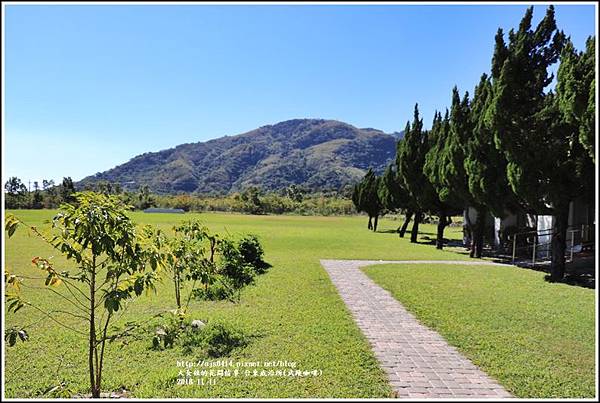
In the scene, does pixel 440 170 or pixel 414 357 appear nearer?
pixel 414 357

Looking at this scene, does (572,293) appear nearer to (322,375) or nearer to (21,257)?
(322,375)

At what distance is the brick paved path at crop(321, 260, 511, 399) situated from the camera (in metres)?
4.40

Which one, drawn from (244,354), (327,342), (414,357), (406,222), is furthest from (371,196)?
(244,354)

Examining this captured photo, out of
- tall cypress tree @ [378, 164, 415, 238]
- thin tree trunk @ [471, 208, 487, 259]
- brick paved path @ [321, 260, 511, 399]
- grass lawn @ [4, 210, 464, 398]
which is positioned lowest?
grass lawn @ [4, 210, 464, 398]

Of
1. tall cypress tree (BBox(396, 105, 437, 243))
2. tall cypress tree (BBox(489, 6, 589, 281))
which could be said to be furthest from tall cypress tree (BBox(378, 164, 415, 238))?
tall cypress tree (BBox(489, 6, 589, 281))

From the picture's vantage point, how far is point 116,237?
3.34m

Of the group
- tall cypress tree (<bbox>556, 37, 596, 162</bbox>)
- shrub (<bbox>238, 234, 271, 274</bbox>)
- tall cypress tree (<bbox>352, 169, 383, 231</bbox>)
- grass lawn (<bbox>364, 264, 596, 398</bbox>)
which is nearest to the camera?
grass lawn (<bbox>364, 264, 596, 398</bbox>)

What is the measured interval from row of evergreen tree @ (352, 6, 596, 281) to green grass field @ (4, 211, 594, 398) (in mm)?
2681

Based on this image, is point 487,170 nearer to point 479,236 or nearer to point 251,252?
point 479,236

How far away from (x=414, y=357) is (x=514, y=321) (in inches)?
119

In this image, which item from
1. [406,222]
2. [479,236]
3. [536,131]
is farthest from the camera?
[406,222]

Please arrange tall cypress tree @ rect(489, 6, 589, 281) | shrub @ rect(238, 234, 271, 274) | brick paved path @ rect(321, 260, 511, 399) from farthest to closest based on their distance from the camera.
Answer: shrub @ rect(238, 234, 271, 274) < tall cypress tree @ rect(489, 6, 589, 281) < brick paved path @ rect(321, 260, 511, 399)

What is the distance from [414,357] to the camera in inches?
210

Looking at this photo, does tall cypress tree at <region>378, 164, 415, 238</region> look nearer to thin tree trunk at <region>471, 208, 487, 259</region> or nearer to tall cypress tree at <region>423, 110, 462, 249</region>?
tall cypress tree at <region>423, 110, 462, 249</region>
